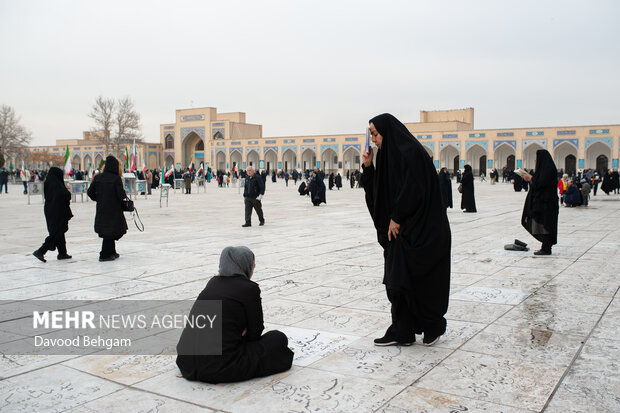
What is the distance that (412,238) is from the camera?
322cm

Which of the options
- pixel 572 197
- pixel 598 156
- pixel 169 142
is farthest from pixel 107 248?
pixel 169 142

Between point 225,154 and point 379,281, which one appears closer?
point 379,281

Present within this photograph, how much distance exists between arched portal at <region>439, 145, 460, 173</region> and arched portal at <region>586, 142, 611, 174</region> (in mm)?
10657

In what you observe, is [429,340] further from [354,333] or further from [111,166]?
[111,166]

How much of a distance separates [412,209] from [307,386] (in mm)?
1149

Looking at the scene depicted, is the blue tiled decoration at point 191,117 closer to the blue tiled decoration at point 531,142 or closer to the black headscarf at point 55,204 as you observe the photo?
the blue tiled decoration at point 531,142

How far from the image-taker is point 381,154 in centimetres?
338

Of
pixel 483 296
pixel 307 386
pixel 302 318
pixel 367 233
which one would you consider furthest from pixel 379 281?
pixel 367 233

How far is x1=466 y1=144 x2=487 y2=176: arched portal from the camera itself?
48781mm

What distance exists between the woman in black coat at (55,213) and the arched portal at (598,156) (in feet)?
148

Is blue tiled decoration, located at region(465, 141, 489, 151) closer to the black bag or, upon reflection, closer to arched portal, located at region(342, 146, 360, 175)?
arched portal, located at region(342, 146, 360, 175)

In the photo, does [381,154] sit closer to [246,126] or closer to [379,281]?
[379,281]

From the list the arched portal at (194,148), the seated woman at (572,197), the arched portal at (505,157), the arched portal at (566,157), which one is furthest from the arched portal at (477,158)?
the seated woman at (572,197)

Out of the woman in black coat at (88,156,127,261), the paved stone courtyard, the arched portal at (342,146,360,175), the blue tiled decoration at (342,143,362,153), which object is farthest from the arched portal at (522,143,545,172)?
the woman in black coat at (88,156,127,261)
